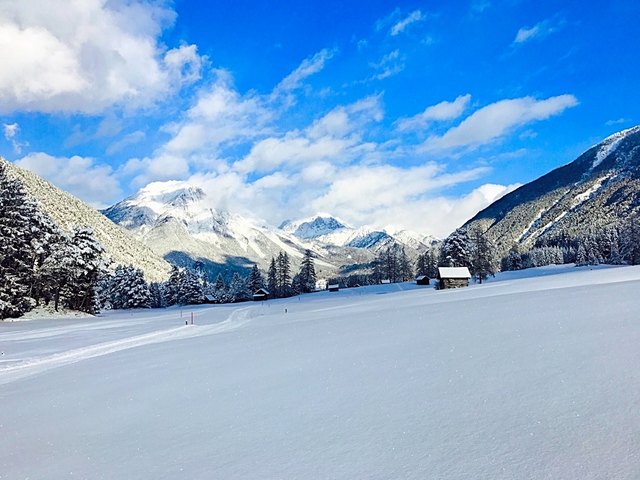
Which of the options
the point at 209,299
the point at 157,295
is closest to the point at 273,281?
the point at 209,299

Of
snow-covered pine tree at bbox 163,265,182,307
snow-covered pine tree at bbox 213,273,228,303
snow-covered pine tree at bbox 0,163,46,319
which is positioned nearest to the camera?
snow-covered pine tree at bbox 0,163,46,319

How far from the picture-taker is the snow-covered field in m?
3.96

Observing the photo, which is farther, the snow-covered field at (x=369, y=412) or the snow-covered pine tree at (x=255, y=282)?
the snow-covered pine tree at (x=255, y=282)

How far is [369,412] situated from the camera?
5.41 meters

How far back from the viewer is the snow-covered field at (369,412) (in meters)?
3.96

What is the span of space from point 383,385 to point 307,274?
98.4 metres

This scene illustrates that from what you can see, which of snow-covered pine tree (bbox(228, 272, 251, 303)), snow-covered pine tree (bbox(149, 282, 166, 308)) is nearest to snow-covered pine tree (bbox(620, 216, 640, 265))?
snow-covered pine tree (bbox(228, 272, 251, 303))

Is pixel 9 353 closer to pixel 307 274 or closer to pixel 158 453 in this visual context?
pixel 158 453

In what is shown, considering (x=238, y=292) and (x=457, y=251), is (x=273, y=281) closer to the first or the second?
(x=238, y=292)

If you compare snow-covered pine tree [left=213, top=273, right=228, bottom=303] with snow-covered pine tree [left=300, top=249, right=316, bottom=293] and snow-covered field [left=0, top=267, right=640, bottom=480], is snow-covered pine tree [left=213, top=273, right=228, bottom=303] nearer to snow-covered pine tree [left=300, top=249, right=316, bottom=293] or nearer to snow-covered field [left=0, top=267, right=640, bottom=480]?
snow-covered pine tree [left=300, top=249, right=316, bottom=293]

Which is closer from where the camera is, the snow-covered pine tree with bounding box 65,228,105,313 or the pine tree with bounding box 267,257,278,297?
the snow-covered pine tree with bounding box 65,228,105,313

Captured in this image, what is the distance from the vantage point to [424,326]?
1255 centimetres

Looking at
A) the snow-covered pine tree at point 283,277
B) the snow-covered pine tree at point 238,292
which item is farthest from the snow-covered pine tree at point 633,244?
the snow-covered pine tree at point 238,292

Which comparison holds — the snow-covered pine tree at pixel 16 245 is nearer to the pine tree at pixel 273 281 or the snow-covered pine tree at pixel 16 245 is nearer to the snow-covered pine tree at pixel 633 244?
the pine tree at pixel 273 281
